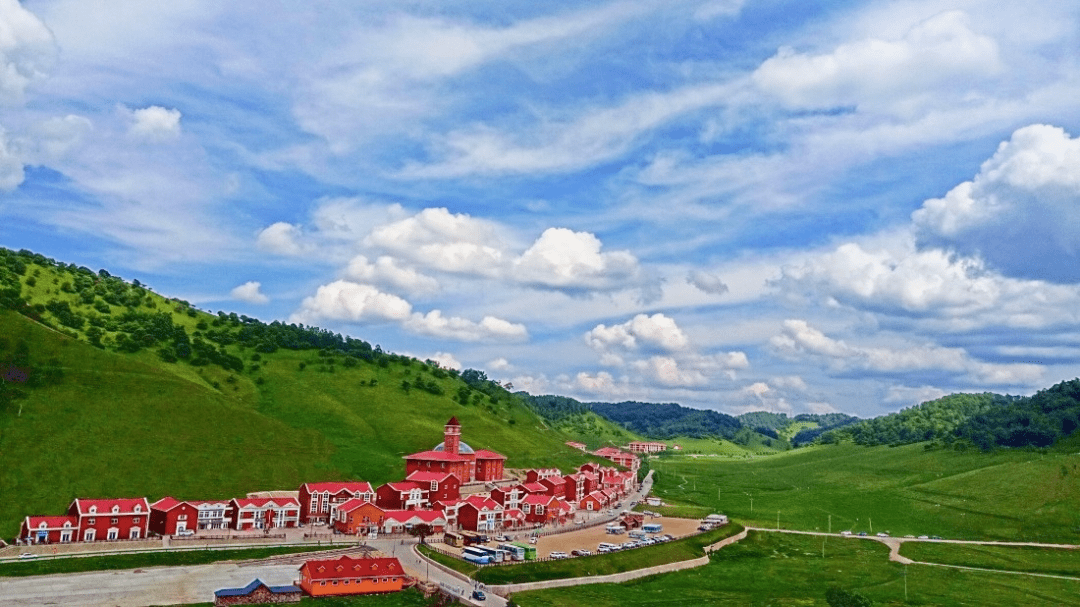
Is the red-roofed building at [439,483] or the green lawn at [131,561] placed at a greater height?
the red-roofed building at [439,483]

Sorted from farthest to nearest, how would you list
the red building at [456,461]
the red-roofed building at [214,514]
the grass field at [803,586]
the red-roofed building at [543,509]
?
the red building at [456,461], the red-roofed building at [543,509], the red-roofed building at [214,514], the grass field at [803,586]

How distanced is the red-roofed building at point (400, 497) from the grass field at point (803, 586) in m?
40.1

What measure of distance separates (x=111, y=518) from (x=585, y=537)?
5897 centimetres

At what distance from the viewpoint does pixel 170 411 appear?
404ft

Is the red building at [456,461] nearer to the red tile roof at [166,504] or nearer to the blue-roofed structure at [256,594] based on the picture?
the red tile roof at [166,504]

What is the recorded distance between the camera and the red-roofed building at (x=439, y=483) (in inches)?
4535

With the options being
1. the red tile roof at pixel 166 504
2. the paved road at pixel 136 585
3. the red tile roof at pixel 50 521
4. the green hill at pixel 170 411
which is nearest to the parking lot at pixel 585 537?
the paved road at pixel 136 585

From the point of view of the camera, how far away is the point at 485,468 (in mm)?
137500

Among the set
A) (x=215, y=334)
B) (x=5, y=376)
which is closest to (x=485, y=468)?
(x=5, y=376)

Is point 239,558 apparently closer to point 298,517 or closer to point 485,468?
point 298,517

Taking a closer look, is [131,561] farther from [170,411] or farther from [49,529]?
[170,411]

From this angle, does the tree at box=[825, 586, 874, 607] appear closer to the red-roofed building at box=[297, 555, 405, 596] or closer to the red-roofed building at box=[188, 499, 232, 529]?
the red-roofed building at box=[297, 555, 405, 596]

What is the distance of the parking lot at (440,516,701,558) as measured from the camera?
9458 centimetres

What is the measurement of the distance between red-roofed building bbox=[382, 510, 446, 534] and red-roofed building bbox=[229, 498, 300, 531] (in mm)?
12636
